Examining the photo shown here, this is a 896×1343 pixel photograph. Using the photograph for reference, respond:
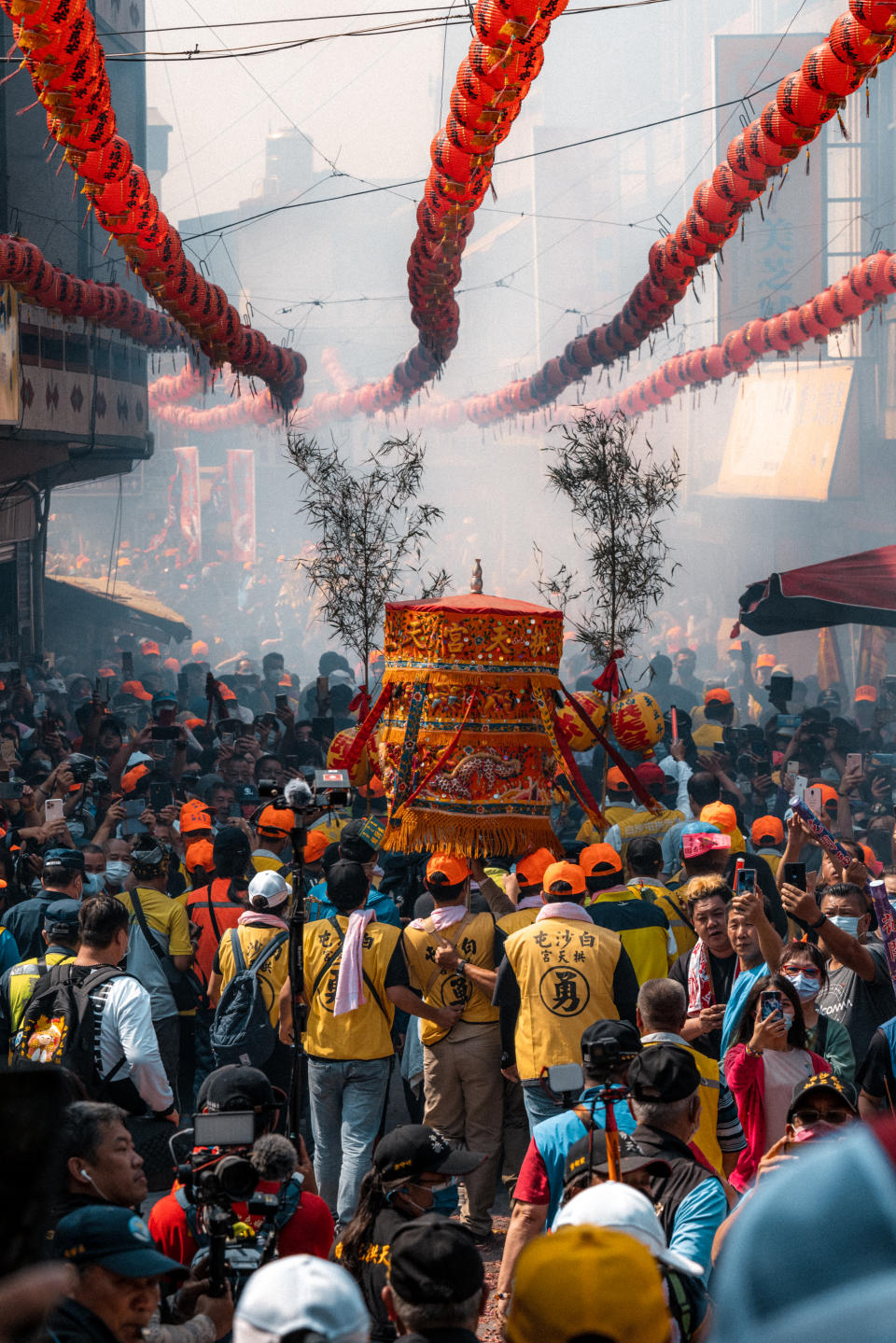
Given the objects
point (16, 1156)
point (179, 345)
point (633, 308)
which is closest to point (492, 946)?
point (16, 1156)

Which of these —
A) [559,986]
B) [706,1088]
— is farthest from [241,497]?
[706,1088]

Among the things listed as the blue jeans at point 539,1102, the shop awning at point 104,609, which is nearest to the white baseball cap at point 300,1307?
the blue jeans at point 539,1102

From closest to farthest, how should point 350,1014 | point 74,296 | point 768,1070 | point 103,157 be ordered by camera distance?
point 768,1070, point 350,1014, point 103,157, point 74,296

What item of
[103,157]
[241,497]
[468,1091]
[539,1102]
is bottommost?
[468,1091]

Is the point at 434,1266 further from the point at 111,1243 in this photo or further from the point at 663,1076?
the point at 663,1076

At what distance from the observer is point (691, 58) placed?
41500 millimetres

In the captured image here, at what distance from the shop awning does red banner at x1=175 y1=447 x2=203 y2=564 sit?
8570mm

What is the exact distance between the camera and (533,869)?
23.8ft

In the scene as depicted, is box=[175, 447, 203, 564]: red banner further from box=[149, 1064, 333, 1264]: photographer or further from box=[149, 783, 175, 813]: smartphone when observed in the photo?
box=[149, 1064, 333, 1264]: photographer

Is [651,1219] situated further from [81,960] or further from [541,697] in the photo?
[541,697]

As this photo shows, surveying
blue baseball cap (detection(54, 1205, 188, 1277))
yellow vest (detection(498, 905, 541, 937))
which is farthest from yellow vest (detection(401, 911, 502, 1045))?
blue baseball cap (detection(54, 1205, 188, 1277))

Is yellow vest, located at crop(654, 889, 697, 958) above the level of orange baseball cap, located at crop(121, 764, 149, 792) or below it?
below

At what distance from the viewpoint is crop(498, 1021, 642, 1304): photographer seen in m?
3.66

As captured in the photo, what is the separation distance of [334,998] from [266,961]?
0.33m
